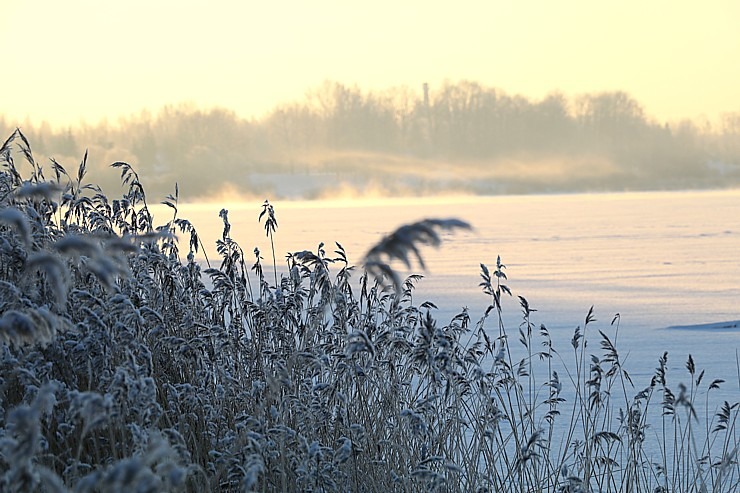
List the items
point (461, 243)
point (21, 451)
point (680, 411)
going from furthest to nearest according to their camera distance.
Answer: point (461, 243)
point (680, 411)
point (21, 451)

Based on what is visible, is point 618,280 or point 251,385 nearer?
point 251,385

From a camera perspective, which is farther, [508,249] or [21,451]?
[508,249]

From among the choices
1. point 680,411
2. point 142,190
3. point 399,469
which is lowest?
point 680,411

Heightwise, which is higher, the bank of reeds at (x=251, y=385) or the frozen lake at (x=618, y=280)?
the bank of reeds at (x=251, y=385)

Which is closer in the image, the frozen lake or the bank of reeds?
the bank of reeds

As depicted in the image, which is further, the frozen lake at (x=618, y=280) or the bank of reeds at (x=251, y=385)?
the frozen lake at (x=618, y=280)

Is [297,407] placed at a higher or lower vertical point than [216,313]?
lower

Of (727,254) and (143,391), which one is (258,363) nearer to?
(143,391)

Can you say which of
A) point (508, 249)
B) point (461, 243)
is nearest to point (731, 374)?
point (508, 249)

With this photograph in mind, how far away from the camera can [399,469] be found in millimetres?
3787

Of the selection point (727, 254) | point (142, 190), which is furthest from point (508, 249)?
point (142, 190)

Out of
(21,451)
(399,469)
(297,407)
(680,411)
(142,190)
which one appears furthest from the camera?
(680,411)

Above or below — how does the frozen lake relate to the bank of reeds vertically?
below

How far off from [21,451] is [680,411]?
5914 millimetres
